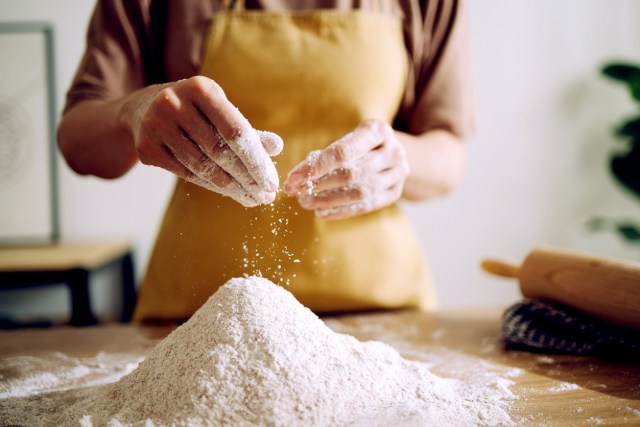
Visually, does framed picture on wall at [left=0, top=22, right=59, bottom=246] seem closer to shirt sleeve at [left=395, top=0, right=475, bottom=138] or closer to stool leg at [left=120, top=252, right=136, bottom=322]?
stool leg at [left=120, top=252, right=136, bottom=322]

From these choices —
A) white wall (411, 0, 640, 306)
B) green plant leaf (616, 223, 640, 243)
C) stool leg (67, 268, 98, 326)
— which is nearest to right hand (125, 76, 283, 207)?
stool leg (67, 268, 98, 326)

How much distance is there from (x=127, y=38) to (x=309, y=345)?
486mm

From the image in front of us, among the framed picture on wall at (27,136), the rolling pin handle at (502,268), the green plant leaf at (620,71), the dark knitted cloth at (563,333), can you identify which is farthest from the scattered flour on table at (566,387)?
the framed picture on wall at (27,136)

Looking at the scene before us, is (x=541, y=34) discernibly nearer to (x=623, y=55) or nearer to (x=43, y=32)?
(x=623, y=55)

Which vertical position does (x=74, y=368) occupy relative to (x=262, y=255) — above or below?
below

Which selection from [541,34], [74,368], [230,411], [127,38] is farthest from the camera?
[541,34]

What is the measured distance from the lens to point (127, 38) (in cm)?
71

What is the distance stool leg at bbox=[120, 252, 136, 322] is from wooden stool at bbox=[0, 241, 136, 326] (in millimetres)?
152

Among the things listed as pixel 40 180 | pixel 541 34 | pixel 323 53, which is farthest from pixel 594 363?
pixel 40 180

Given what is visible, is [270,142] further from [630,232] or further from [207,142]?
[630,232]

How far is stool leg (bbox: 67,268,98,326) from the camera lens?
1.35m

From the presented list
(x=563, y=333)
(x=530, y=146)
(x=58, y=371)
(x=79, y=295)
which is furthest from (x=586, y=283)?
(x=530, y=146)

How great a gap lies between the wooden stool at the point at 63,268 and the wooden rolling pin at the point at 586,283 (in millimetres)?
1068

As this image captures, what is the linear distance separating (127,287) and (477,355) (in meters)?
1.32
